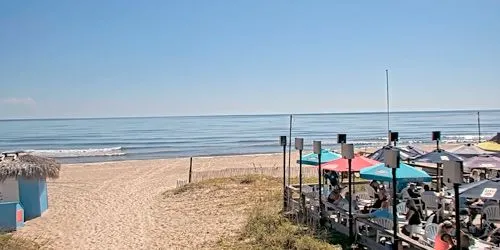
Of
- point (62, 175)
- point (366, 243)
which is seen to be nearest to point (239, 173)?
point (62, 175)

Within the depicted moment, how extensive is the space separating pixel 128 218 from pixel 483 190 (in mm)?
9713

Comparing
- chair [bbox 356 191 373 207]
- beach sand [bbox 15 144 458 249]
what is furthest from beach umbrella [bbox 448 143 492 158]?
beach sand [bbox 15 144 458 249]

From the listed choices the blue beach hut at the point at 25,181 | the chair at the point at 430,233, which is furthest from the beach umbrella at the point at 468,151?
the blue beach hut at the point at 25,181

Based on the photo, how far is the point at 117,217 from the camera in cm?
1380

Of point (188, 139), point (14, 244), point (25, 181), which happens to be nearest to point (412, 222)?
point (14, 244)

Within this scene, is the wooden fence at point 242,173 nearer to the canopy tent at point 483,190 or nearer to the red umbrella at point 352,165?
the red umbrella at point 352,165

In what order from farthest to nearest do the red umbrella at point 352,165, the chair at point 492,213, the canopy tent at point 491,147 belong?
the canopy tent at point 491,147, the red umbrella at point 352,165, the chair at point 492,213

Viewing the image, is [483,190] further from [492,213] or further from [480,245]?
[492,213]

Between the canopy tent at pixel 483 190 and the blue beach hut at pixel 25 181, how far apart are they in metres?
11.3

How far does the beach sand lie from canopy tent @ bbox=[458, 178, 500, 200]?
5554mm

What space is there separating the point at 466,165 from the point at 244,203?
6.15 meters

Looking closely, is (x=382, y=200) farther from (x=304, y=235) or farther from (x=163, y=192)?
(x=163, y=192)

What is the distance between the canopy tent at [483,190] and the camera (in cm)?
650

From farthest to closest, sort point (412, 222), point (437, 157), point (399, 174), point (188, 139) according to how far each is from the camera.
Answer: point (188, 139)
point (437, 157)
point (399, 174)
point (412, 222)
